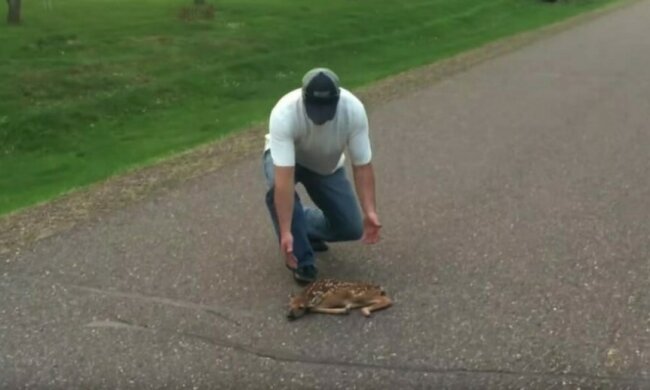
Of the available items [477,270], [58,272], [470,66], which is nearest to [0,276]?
[58,272]

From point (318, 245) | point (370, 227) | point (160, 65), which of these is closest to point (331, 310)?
point (370, 227)

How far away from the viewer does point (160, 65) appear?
63.2 ft

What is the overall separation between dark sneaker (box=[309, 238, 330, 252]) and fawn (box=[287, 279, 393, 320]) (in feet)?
2.39

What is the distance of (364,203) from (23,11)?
61.0 feet

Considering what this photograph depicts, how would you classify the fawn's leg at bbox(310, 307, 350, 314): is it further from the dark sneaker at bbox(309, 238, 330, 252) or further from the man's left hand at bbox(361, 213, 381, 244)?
the dark sneaker at bbox(309, 238, 330, 252)

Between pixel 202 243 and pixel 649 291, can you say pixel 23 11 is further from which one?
pixel 649 291

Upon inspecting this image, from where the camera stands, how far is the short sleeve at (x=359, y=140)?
6.54 m

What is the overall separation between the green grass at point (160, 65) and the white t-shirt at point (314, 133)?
15.6 ft

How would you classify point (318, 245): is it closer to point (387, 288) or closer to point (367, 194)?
point (367, 194)

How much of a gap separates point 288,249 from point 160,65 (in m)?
13.2

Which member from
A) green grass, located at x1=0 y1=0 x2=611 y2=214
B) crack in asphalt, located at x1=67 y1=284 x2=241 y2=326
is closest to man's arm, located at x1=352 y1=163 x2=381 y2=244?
crack in asphalt, located at x1=67 y1=284 x2=241 y2=326

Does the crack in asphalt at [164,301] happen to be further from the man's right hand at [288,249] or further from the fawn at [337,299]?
the man's right hand at [288,249]

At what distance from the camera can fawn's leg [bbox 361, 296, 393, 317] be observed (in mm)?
6168

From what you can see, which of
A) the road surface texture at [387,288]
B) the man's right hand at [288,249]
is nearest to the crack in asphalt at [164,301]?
the road surface texture at [387,288]
